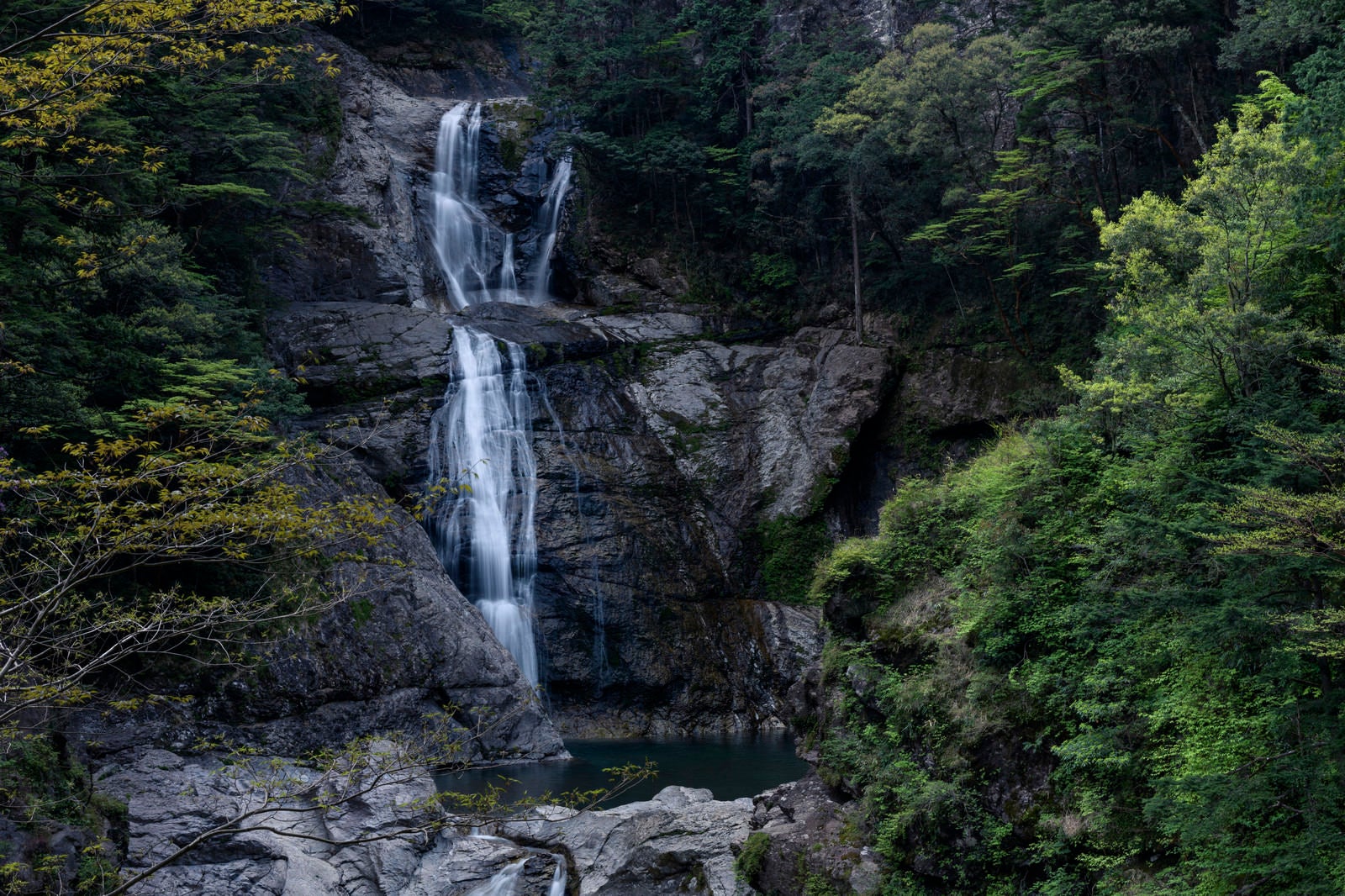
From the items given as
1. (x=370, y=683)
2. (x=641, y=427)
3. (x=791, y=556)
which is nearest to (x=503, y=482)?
(x=641, y=427)

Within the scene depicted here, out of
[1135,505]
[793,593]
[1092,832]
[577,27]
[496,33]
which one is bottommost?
[793,593]

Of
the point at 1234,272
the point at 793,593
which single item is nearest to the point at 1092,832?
the point at 1234,272

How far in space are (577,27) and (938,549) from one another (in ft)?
88.7

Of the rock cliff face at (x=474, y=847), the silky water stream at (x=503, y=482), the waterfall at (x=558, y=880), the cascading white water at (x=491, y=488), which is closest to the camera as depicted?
the rock cliff face at (x=474, y=847)

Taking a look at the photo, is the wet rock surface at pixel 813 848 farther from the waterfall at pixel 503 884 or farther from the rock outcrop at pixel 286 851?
the waterfall at pixel 503 884

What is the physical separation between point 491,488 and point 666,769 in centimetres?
929

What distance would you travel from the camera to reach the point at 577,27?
32.7m

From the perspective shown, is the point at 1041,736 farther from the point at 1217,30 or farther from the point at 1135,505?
the point at 1217,30

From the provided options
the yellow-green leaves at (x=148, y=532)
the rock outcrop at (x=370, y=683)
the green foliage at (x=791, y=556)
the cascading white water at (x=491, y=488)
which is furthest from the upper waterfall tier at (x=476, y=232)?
the yellow-green leaves at (x=148, y=532)

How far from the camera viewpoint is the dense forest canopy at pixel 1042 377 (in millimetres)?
7070

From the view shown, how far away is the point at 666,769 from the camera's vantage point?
18406 mm

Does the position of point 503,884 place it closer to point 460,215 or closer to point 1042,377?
point 1042,377

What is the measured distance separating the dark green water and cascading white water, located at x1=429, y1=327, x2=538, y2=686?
Result: 3213 millimetres

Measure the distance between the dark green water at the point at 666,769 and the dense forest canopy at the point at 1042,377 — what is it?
5.06 m
